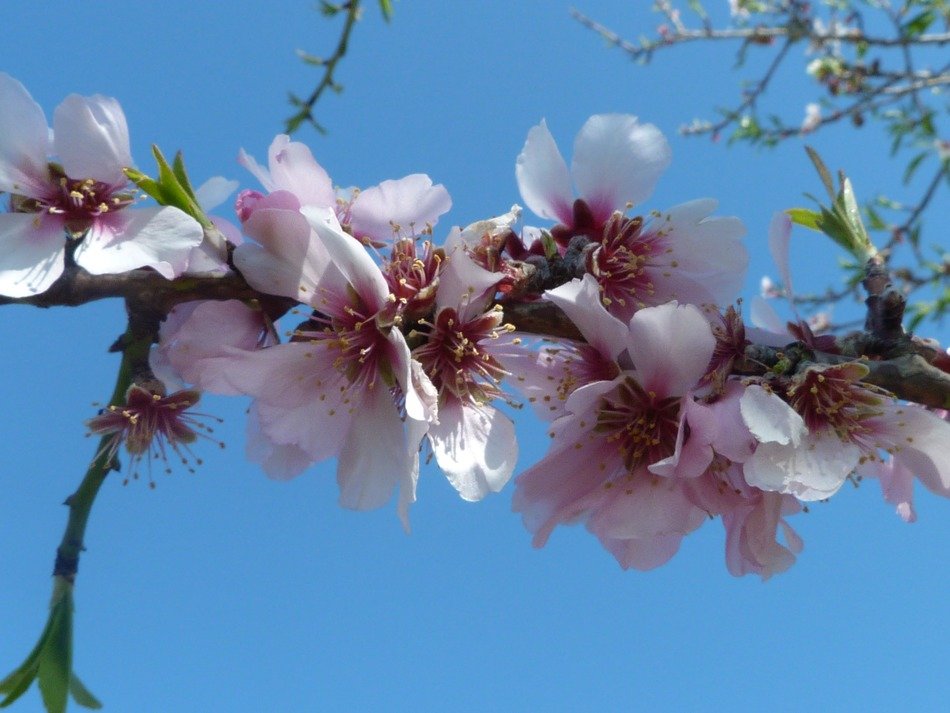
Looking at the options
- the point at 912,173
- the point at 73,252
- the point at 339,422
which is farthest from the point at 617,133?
the point at 912,173

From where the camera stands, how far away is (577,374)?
126cm

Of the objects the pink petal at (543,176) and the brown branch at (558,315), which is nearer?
the brown branch at (558,315)

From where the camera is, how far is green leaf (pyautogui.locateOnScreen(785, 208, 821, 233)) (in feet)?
5.09

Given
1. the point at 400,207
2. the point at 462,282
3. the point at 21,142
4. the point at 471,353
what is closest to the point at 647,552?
the point at 471,353

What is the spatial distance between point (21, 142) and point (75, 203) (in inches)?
5.0

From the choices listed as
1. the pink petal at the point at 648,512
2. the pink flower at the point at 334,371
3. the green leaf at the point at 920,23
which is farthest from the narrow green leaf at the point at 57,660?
the green leaf at the point at 920,23

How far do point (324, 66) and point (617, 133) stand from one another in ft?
5.15

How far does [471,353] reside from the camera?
4.15ft

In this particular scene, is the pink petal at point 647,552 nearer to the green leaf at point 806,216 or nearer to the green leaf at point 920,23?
the green leaf at point 806,216

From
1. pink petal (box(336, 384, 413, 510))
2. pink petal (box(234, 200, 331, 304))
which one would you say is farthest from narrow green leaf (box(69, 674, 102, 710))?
pink petal (box(234, 200, 331, 304))

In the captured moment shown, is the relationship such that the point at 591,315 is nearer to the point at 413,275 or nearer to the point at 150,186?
the point at 413,275

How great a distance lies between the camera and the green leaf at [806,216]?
155 cm

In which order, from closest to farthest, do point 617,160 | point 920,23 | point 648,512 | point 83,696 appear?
point 648,512
point 83,696
point 617,160
point 920,23

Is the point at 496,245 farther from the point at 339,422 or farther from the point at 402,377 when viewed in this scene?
the point at 339,422
